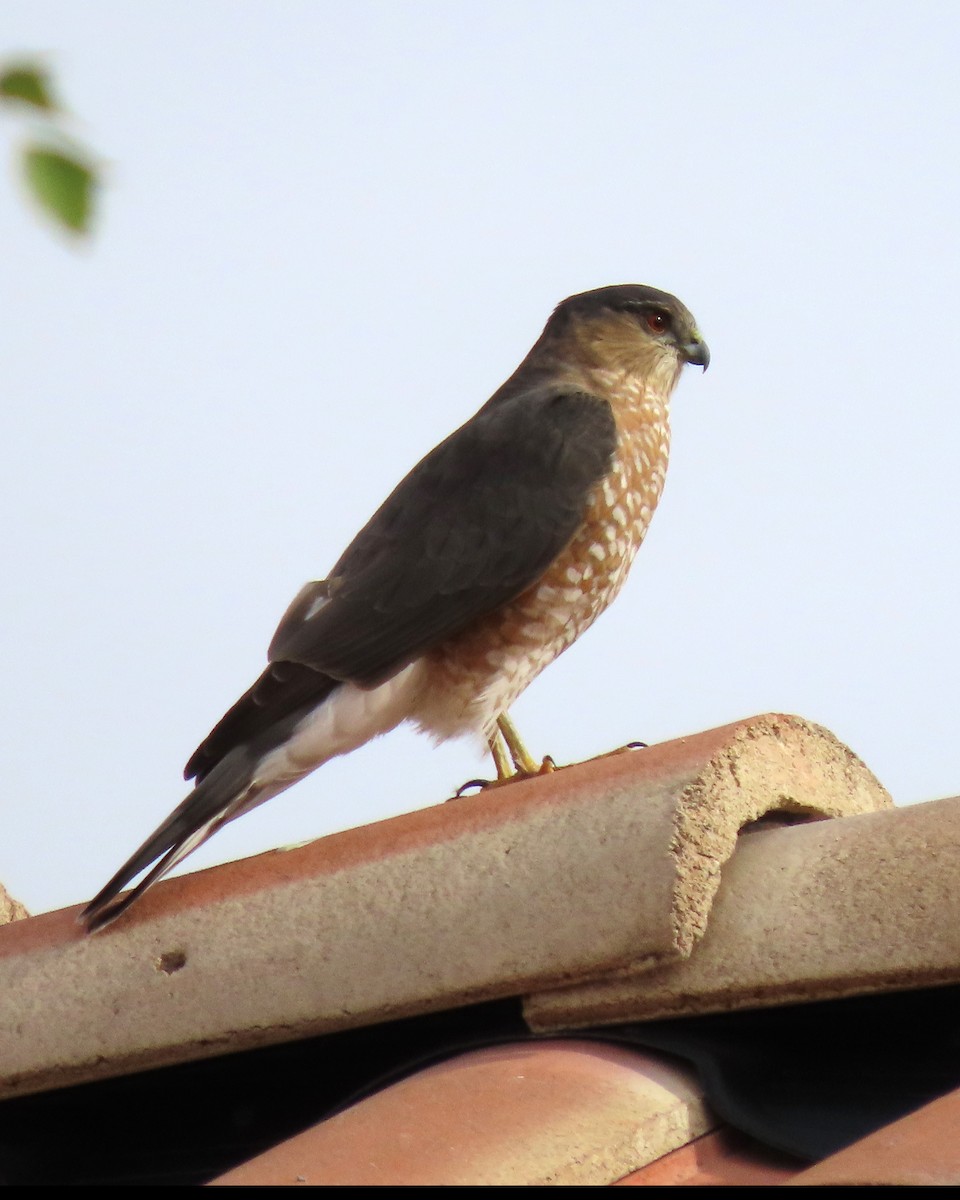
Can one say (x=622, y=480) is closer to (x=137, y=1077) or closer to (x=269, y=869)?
(x=269, y=869)

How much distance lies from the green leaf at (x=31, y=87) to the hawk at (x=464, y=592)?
214cm

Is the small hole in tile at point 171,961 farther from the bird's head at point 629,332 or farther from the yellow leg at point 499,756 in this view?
the bird's head at point 629,332

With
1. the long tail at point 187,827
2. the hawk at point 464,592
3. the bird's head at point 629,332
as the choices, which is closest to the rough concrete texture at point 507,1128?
the long tail at point 187,827

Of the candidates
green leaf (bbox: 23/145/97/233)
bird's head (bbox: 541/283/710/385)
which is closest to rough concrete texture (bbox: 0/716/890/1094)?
green leaf (bbox: 23/145/97/233)

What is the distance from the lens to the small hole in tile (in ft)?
7.69

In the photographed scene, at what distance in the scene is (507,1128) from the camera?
1777 mm

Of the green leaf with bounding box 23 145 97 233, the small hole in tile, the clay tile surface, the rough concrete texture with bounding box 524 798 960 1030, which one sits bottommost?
the clay tile surface

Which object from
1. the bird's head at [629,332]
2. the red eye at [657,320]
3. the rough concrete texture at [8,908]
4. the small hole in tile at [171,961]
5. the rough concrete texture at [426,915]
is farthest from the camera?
the red eye at [657,320]

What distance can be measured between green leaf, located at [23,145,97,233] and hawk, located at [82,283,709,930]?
6.87 feet

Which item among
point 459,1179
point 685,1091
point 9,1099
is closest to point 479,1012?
A: point 685,1091

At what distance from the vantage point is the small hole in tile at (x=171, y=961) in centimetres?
234

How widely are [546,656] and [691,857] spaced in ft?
5.70

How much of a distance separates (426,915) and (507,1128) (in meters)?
0.44

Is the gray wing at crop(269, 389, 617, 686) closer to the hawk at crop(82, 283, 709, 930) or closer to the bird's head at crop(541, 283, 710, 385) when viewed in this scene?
the hawk at crop(82, 283, 709, 930)
